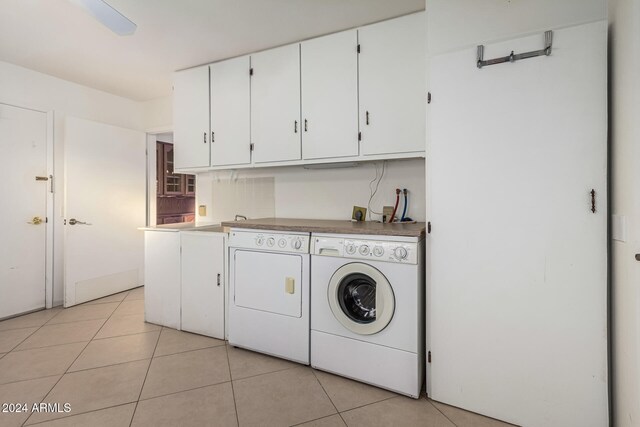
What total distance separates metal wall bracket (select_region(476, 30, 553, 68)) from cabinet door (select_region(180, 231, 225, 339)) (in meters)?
2.08

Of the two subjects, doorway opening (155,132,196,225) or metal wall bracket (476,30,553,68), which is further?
doorway opening (155,132,196,225)

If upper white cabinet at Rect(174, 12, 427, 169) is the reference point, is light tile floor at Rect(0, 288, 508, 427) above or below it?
below

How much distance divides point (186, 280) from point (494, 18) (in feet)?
9.09

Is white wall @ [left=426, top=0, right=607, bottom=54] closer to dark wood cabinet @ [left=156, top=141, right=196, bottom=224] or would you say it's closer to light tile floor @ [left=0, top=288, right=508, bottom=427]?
light tile floor @ [left=0, top=288, right=508, bottom=427]

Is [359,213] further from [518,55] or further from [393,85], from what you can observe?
[518,55]

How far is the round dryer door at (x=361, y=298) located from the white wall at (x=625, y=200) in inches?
38.5

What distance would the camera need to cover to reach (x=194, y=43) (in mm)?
2516

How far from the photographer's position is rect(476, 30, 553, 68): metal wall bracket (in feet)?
4.65

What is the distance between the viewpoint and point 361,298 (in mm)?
1992

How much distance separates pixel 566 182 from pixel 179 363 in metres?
2.53

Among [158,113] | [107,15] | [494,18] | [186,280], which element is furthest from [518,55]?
[158,113]

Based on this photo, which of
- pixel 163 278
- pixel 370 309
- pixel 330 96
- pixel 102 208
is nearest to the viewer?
pixel 370 309

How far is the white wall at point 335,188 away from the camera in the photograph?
7.92ft

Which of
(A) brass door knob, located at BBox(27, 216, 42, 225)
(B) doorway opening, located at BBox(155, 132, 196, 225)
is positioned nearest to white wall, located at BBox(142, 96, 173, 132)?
(B) doorway opening, located at BBox(155, 132, 196, 225)
